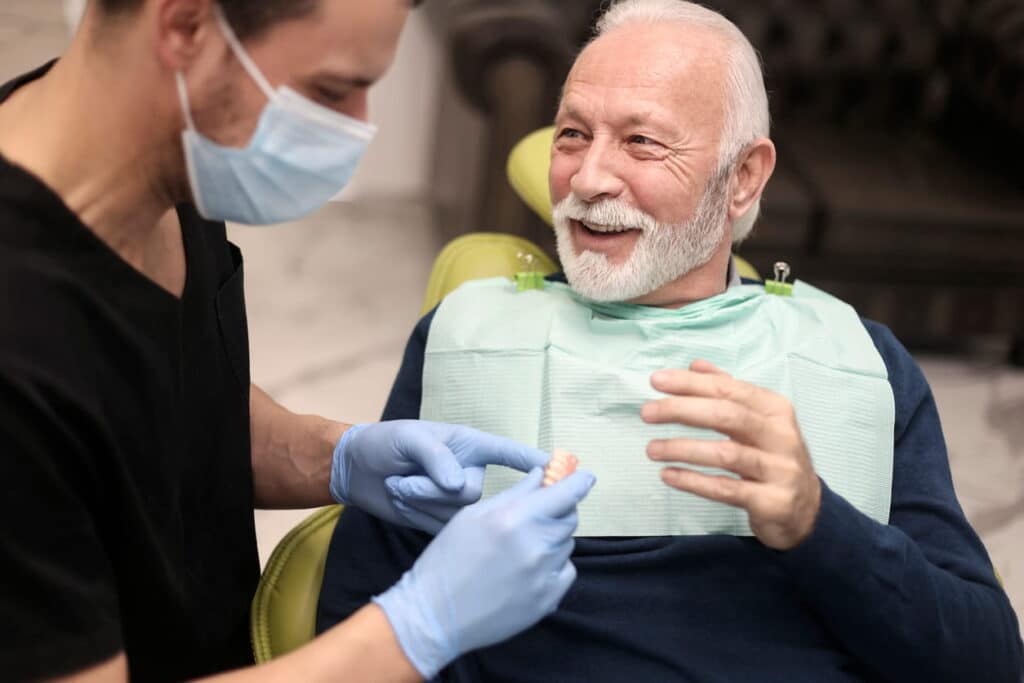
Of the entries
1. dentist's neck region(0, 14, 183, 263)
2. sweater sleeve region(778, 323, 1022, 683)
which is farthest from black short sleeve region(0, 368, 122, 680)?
sweater sleeve region(778, 323, 1022, 683)

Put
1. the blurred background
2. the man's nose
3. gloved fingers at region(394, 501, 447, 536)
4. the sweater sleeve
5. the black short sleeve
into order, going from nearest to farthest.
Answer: the black short sleeve < the sweater sleeve < gloved fingers at region(394, 501, 447, 536) < the man's nose < the blurred background

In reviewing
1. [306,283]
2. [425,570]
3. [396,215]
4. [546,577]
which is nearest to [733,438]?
[546,577]

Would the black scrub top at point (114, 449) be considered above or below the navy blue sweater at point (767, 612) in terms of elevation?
above

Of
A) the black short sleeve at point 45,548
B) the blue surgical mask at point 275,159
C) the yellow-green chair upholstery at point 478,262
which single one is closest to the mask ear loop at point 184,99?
the blue surgical mask at point 275,159

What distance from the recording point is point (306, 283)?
3703 mm

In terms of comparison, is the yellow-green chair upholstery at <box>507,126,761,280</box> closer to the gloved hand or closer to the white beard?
the white beard

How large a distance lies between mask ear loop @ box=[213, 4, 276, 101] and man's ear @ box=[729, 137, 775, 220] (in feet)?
2.93

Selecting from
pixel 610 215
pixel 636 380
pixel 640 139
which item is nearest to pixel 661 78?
pixel 640 139

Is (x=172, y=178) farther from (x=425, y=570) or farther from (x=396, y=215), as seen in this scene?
(x=396, y=215)

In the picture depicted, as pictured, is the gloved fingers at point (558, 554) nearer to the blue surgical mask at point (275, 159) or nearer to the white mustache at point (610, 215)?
the blue surgical mask at point (275, 159)

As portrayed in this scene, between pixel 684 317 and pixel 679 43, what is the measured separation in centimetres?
41

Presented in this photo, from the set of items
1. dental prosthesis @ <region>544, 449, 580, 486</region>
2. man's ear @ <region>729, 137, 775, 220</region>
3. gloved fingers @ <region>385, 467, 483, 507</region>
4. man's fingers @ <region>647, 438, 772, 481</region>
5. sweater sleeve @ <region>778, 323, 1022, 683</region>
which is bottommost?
sweater sleeve @ <region>778, 323, 1022, 683</region>

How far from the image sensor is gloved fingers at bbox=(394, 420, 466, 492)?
1.33m

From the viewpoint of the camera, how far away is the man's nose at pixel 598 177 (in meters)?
1.59
